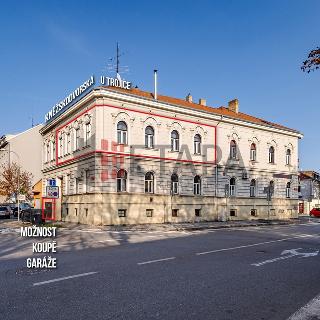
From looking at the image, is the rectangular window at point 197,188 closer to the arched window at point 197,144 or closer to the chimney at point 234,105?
the arched window at point 197,144

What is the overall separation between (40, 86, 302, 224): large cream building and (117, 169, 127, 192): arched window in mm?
77

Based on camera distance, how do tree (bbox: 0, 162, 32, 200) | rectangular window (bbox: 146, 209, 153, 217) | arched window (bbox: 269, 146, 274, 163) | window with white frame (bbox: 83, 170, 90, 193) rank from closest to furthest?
1. window with white frame (bbox: 83, 170, 90, 193)
2. rectangular window (bbox: 146, 209, 153, 217)
3. arched window (bbox: 269, 146, 274, 163)
4. tree (bbox: 0, 162, 32, 200)

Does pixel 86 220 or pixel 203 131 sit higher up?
pixel 203 131

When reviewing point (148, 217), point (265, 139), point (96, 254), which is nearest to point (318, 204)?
point (265, 139)

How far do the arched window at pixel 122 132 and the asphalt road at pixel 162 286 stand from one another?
15987 mm

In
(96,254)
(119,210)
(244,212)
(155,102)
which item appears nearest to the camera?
(96,254)

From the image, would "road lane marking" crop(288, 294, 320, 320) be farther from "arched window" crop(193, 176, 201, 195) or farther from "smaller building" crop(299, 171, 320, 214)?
"smaller building" crop(299, 171, 320, 214)

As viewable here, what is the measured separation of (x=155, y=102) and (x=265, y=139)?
49.6 feet

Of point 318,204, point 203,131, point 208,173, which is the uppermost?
point 203,131

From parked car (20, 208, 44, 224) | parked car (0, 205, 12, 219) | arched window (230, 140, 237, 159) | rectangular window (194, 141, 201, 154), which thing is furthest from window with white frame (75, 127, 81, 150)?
parked car (0, 205, 12, 219)

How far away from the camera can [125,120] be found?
1111 inches

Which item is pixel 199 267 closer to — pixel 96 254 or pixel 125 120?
pixel 96 254

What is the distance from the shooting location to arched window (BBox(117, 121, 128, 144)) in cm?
2803

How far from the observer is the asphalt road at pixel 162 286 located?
5938 mm
